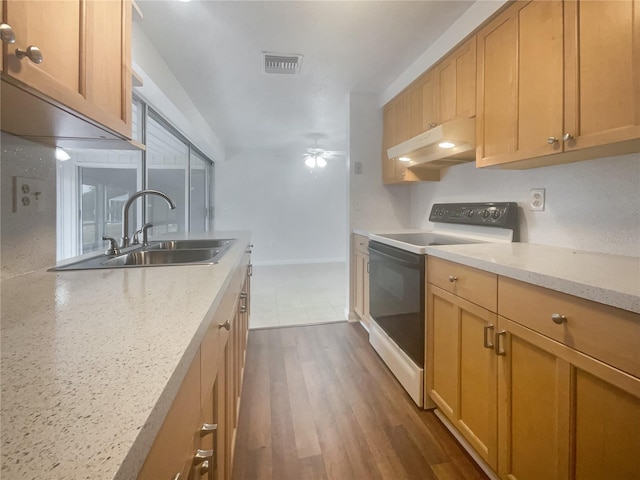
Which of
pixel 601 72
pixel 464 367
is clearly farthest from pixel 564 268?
pixel 601 72

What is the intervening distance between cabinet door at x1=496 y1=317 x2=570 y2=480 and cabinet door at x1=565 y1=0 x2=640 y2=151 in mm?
793

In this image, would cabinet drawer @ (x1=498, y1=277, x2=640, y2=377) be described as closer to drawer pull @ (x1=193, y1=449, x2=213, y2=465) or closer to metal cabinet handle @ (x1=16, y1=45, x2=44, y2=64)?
drawer pull @ (x1=193, y1=449, x2=213, y2=465)

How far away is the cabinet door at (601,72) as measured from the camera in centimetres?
100

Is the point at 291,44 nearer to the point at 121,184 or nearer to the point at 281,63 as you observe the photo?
the point at 281,63

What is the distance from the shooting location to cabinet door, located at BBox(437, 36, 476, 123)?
5.80 ft

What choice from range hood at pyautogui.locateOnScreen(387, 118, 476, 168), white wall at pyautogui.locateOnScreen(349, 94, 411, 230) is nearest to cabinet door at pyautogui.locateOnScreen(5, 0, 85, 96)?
range hood at pyautogui.locateOnScreen(387, 118, 476, 168)

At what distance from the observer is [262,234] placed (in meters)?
6.13

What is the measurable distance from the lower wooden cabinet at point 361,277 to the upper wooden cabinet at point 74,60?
6.80 feet

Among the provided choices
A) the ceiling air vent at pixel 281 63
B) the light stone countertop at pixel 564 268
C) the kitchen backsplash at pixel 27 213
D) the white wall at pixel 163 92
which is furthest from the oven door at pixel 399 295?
the white wall at pixel 163 92

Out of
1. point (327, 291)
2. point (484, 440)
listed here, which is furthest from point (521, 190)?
point (327, 291)

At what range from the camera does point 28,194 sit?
1.04m

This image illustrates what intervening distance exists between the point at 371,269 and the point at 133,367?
6.88ft

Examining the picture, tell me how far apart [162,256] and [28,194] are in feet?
2.43

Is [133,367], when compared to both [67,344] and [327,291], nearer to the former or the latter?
[67,344]
